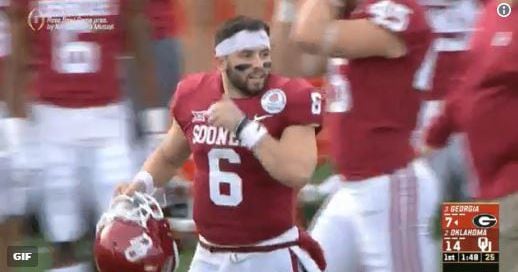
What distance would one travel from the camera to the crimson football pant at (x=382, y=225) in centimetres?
509

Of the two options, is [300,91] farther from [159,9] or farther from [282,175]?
[159,9]

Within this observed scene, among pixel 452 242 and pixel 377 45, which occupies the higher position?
pixel 377 45

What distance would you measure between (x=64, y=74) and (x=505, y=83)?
1533mm

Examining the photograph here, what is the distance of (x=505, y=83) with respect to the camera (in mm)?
4941

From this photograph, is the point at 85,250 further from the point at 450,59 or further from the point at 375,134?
the point at 450,59

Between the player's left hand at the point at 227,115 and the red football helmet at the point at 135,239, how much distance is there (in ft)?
1.19

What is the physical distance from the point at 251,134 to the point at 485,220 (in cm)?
78

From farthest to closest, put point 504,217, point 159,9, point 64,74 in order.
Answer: point 159,9 → point 64,74 → point 504,217

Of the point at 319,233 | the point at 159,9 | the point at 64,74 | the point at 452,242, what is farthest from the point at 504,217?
the point at 159,9

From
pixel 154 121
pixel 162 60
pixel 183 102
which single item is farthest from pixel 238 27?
pixel 162 60

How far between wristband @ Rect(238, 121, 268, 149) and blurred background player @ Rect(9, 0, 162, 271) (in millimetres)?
A: 1272

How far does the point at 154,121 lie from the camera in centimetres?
613

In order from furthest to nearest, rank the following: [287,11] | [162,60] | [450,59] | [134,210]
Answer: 1. [162,60]
2. [450,59]
3. [287,11]
4. [134,210]

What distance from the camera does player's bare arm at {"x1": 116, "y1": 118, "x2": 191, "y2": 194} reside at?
A: 5.00 meters
